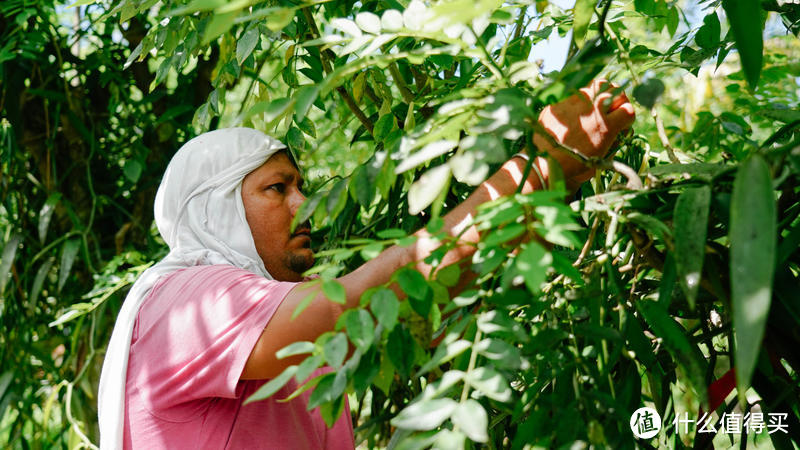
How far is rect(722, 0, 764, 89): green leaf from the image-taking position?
639mm

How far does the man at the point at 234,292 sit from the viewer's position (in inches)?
31.2

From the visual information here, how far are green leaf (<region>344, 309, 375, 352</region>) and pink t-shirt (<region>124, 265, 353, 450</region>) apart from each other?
0.30 m

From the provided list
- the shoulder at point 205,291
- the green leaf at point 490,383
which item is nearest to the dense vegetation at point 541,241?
the green leaf at point 490,383

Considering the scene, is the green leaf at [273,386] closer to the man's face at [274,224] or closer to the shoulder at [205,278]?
the shoulder at [205,278]

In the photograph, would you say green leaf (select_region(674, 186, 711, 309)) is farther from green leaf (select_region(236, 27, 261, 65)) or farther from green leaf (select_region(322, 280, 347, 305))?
green leaf (select_region(236, 27, 261, 65))

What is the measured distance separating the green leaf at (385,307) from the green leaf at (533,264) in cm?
10

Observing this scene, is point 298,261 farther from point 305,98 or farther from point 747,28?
point 747,28

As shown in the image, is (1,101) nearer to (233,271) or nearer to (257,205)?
(257,205)

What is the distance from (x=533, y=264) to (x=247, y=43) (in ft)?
2.11

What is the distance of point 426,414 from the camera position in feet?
1.81

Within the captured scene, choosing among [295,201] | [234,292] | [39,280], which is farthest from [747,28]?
[39,280]

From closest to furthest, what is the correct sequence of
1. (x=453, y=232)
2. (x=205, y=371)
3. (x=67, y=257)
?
(x=453, y=232) < (x=205, y=371) < (x=67, y=257)

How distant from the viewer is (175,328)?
98 centimetres

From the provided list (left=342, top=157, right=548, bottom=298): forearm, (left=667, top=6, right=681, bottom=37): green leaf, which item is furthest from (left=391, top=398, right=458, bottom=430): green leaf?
(left=667, top=6, right=681, bottom=37): green leaf
